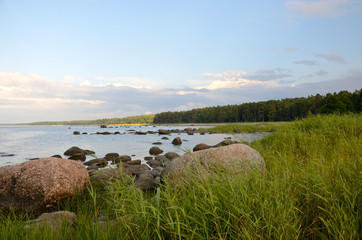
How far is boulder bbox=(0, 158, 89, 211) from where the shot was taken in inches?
228

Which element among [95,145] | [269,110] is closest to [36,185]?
[95,145]

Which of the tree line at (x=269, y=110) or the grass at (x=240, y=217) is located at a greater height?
the tree line at (x=269, y=110)

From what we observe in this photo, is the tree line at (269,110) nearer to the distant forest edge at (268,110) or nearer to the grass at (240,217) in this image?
the distant forest edge at (268,110)

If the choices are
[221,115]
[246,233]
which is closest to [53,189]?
[246,233]

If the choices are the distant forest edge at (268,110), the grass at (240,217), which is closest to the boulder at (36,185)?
the grass at (240,217)

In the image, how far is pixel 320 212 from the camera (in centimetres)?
281

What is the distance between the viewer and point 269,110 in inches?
3639

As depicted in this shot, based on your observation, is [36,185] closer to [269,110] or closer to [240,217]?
[240,217]

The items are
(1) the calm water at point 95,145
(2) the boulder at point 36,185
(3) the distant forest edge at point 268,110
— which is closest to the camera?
(2) the boulder at point 36,185

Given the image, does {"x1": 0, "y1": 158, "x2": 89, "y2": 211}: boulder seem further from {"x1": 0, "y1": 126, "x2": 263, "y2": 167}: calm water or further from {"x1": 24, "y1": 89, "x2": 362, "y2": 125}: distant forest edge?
{"x1": 24, "y1": 89, "x2": 362, "y2": 125}: distant forest edge

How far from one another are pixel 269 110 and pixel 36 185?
94.9m

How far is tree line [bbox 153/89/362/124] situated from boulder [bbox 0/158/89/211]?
167ft

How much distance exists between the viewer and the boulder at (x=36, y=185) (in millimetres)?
5785

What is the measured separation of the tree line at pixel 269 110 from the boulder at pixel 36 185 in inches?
2006
